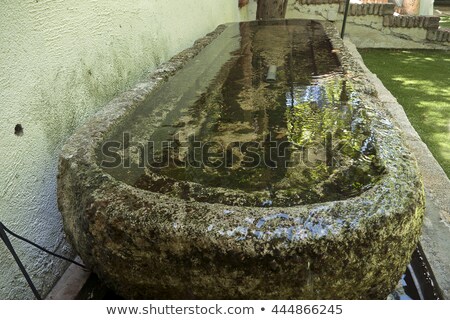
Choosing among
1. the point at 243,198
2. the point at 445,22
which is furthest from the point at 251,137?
the point at 445,22

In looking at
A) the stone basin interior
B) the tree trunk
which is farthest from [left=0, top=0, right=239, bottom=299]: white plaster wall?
the tree trunk

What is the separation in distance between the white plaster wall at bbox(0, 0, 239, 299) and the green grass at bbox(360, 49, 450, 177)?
233 centimetres

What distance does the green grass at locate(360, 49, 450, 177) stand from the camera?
3254 millimetres

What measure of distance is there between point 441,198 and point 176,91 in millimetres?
1565

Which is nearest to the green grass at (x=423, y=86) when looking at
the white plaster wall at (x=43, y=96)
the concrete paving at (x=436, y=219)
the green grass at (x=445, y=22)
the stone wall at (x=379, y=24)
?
the stone wall at (x=379, y=24)

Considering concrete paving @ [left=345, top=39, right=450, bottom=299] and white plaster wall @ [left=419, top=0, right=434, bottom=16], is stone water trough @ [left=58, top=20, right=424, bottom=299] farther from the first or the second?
white plaster wall @ [left=419, top=0, right=434, bottom=16]

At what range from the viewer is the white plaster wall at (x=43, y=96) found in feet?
4.79

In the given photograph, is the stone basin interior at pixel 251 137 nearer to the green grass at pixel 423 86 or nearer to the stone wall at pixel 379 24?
the green grass at pixel 423 86

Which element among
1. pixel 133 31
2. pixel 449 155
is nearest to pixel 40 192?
pixel 133 31

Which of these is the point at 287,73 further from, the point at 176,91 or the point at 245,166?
the point at 245,166

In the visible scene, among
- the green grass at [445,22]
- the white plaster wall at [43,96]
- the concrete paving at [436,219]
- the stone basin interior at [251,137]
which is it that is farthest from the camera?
the green grass at [445,22]

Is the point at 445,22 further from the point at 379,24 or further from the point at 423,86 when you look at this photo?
the point at 423,86

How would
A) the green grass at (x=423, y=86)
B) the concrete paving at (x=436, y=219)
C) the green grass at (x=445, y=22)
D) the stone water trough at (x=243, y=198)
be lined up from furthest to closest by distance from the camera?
the green grass at (x=445, y=22) < the green grass at (x=423, y=86) < the concrete paving at (x=436, y=219) < the stone water trough at (x=243, y=198)

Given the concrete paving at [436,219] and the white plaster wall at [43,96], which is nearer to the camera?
the white plaster wall at [43,96]
